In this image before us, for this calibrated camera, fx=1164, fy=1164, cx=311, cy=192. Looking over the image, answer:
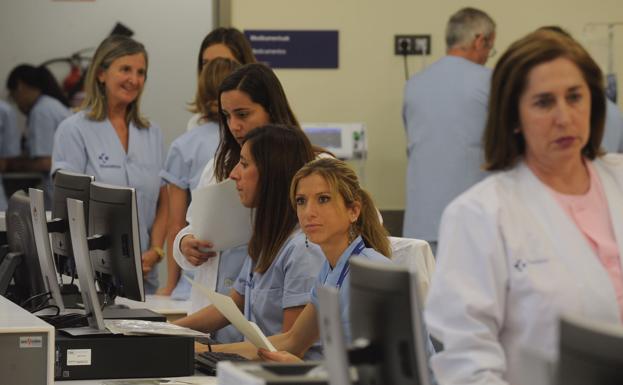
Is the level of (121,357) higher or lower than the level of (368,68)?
lower

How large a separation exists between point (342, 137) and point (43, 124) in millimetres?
1596

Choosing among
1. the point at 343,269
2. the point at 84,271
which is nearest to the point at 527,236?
the point at 343,269

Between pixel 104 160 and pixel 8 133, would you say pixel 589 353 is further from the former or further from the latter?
pixel 8 133

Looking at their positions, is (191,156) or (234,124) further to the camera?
(191,156)

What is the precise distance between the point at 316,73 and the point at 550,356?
4.02 m

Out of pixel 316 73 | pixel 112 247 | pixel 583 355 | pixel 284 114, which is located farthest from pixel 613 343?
pixel 316 73

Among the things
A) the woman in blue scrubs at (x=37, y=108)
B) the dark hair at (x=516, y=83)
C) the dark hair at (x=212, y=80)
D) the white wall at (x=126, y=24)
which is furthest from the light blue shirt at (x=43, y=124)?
the dark hair at (x=516, y=83)

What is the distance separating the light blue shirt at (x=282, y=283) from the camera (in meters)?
3.13

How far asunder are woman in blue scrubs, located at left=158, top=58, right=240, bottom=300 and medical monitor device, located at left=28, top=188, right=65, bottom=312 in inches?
38.4

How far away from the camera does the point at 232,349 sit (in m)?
3.20

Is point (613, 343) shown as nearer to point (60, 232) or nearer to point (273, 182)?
point (273, 182)

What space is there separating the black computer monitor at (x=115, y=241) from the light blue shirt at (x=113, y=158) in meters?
1.41

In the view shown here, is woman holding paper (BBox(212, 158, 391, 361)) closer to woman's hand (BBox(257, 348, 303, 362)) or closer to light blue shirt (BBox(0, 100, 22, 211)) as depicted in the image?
woman's hand (BBox(257, 348, 303, 362))

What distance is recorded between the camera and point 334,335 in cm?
169
